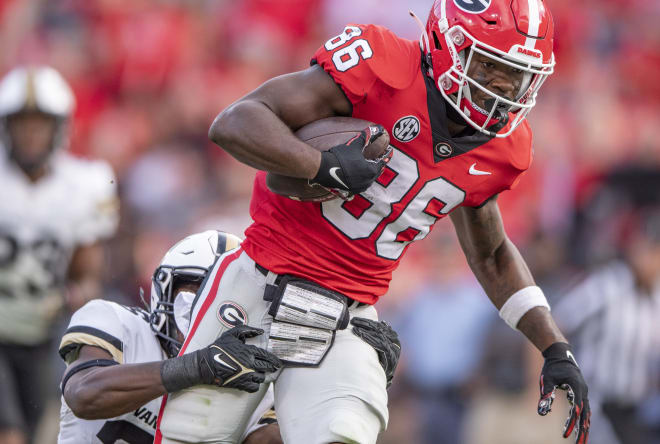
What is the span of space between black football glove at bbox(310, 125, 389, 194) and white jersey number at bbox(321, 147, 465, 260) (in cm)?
23

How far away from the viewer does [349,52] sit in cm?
325

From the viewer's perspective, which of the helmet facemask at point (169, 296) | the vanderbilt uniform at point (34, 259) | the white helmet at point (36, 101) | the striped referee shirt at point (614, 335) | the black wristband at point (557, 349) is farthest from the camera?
the striped referee shirt at point (614, 335)

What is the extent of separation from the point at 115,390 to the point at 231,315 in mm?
433

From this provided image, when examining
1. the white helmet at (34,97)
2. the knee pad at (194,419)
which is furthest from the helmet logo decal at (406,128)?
the white helmet at (34,97)

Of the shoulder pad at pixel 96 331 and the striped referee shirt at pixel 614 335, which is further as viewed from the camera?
the striped referee shirt at pixel 614 335

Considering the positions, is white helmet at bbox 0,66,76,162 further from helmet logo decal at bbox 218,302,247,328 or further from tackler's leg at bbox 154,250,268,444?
helmet logo decal at bbox 218,302,247,328

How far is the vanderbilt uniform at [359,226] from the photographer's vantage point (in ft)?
10.7

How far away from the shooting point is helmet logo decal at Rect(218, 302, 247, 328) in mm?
3387

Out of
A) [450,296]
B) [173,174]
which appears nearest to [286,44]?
[173,174]

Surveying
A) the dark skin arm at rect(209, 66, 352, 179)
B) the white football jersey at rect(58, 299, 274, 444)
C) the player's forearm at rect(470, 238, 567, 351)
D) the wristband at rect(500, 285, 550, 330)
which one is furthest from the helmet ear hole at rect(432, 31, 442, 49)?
the white football jersey at rect(58, 299, 274, 444)

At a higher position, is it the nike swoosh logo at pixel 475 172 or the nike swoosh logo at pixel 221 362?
the nike swoosh logo at pixel 475 172

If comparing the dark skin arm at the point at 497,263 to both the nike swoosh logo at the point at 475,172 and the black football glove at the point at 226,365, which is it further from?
the black football glove at the point at 226,365

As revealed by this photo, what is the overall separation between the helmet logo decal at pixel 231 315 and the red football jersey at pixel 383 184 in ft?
0.54

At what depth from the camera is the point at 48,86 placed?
5.96m
